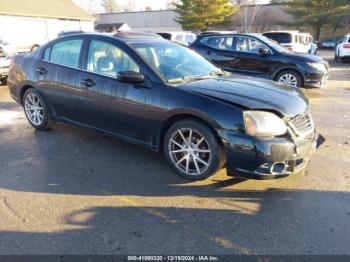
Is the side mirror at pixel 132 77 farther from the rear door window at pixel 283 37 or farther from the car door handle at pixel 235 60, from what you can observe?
the rear door window at pixel 283 37

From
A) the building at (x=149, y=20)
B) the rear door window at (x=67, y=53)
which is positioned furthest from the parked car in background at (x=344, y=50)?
the building at (x=149, y=20)

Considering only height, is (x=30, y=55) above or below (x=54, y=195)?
above

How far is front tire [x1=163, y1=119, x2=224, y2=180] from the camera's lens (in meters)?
3.73

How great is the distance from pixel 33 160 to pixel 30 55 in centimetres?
205

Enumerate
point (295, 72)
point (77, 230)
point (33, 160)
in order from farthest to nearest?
point (295, 72) → point (33, 160) → point (77, 230)

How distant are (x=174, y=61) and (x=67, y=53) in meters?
1.67

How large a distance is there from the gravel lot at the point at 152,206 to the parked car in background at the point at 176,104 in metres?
0.32

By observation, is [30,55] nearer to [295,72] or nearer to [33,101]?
[33,101]

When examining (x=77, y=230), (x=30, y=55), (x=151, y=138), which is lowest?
(x=77, y=230)

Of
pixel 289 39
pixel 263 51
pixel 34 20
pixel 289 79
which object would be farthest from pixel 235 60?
pixel 34 20

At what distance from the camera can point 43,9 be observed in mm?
31031

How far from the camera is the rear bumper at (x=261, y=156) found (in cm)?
345

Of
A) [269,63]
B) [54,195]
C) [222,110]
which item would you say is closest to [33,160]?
[54,195]

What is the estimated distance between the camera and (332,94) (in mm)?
9680
